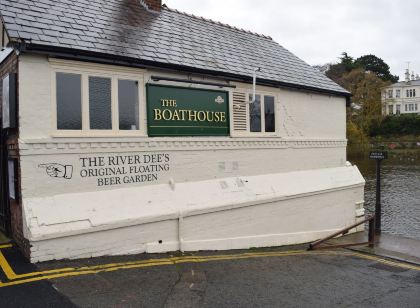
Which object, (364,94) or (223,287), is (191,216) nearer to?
(223,287)

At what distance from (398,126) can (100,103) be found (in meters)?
69.2

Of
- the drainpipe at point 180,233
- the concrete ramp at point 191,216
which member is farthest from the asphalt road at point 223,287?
the drainpipe at point 180,233

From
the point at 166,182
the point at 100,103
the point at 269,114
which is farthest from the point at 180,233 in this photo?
the point at 269,114

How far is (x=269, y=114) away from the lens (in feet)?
38.9

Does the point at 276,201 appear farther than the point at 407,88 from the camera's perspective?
No

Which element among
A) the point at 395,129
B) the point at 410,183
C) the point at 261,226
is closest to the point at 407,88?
the point at 395,129

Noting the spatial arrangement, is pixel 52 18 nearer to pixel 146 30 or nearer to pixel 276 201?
pixel 146 30

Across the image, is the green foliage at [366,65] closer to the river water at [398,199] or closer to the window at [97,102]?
the river water at [398,199]

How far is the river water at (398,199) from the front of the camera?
17438 mm

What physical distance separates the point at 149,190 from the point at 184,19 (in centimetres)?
655

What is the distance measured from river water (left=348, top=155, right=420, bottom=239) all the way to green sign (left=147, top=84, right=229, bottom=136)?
1022cm

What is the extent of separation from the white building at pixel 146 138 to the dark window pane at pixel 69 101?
2 centimetres

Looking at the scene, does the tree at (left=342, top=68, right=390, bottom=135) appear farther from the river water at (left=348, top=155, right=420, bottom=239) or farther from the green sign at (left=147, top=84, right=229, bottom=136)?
the green sign at (left=147, top=84, right=229, bottom=136)

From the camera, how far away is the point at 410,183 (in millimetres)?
30141
